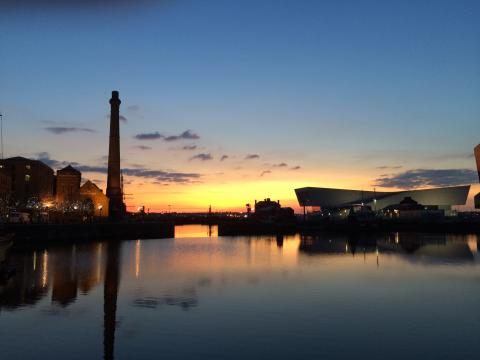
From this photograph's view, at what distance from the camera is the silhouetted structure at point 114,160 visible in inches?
3681

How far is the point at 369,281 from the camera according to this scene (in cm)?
3297

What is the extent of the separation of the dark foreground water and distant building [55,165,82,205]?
59.0m

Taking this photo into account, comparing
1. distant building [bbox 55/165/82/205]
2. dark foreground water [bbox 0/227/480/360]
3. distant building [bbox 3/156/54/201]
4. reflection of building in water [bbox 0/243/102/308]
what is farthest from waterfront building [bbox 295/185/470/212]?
reflection of building in water [bbox 0/243/102/308]

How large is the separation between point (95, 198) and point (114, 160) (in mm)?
9154

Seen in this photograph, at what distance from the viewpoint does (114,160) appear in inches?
3679

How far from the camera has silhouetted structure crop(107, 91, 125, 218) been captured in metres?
93.5

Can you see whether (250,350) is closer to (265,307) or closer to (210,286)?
(265,307)

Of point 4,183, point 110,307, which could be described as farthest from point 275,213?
point 110,307

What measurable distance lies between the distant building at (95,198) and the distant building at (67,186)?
3.64m

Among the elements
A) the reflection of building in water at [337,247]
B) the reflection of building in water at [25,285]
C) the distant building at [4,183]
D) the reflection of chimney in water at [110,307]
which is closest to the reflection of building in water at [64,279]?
the reflection of building in water at [25,285]

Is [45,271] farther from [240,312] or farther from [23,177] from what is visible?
[23,177]

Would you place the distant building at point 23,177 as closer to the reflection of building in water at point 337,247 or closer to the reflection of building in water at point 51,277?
the reflection of building in water at point 51,277

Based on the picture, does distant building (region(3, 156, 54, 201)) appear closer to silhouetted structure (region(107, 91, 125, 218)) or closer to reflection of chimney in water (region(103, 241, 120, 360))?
silhouetted structure (region(107, 91, 125, 218))

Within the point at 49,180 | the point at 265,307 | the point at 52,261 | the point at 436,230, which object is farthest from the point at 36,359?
the point at 49,180
